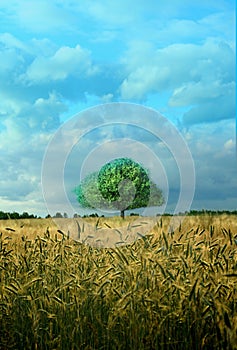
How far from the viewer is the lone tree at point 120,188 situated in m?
22.8

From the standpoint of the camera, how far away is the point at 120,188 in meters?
23.2

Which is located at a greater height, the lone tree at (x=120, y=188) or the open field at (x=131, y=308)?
the lone tree at (x=120, y=188)

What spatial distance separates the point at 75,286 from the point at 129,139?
199 inches

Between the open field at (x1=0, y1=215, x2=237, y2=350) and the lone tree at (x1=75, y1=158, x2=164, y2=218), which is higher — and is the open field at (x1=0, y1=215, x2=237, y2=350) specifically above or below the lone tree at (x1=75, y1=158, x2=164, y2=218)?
below

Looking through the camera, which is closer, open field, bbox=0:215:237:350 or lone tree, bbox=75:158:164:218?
open field, bbox=0:215:237:350

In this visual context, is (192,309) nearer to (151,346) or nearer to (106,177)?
(151,346)

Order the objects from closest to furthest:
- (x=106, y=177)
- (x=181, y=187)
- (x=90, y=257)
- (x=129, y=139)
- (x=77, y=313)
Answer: (x=77, y=313) < (x=90, y=257) < (x=181, y=187) < (x=129, y=139) < (x=106, y=177)

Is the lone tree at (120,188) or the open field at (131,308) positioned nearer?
the open field at (131,308)

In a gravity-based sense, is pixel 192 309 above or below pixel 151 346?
above

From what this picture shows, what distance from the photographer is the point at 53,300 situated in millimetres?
5023

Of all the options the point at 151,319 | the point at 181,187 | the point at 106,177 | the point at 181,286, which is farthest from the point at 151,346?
the point at 106,177

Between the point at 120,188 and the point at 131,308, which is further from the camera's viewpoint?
the point at 120,188

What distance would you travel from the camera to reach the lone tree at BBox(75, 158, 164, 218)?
74.6 feet

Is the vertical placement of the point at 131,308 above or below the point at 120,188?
below
